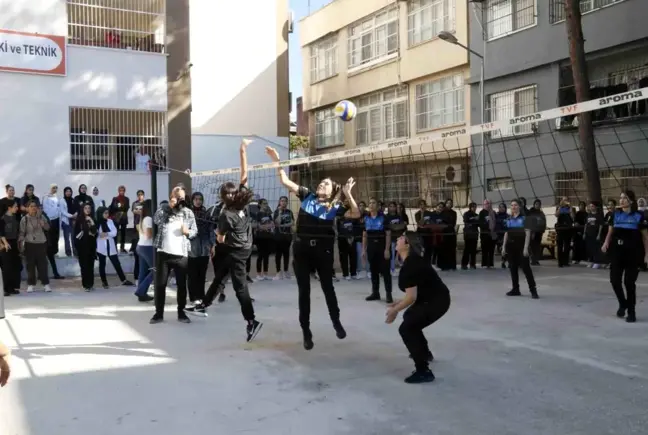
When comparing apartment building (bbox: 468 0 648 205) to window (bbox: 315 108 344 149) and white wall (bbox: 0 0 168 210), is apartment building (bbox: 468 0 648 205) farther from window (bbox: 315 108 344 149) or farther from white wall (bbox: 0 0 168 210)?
white wall (bbox: 0 0 168 210)

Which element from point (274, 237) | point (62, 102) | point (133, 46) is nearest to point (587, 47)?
point (274, 237)

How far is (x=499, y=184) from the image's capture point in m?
20.1

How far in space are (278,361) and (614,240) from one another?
15.5 feet

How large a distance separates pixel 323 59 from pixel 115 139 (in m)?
12.4

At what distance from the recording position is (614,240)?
8547 mm

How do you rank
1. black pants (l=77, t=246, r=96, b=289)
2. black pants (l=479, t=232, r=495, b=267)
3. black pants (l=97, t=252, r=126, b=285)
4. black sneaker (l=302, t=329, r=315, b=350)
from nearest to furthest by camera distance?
black sneaker (l=302, t=329, r=315, b=350), black pants (l=77, t=246, r=96, b=289), black pants (l=97, t=252, r=126, b=285), black pants (l=479, t=232, r=495, b=267)

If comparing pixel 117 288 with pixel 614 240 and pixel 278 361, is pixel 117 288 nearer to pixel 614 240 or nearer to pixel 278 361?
pixel 278 361

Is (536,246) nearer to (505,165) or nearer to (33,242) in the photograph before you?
(505,165)

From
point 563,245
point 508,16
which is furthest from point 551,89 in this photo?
point 563,245

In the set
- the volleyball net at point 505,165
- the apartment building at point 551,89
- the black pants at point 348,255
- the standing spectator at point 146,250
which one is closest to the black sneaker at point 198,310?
the standing spectator at point 146,250

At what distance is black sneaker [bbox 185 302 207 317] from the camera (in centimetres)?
898

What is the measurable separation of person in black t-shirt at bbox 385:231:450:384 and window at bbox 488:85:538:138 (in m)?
13.9

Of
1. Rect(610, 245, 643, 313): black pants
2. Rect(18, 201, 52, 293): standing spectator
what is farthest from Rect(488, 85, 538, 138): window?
Rect(18, 201, 52, 293): standing spectator

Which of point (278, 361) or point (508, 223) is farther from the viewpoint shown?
point (508, 223)
